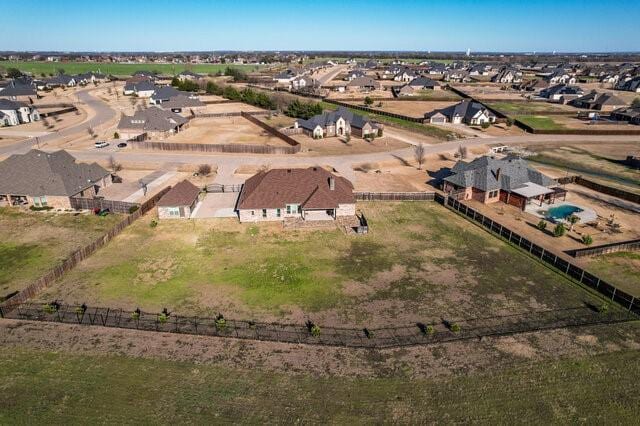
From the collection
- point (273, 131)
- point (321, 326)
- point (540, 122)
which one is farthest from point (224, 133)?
point (540, 122)

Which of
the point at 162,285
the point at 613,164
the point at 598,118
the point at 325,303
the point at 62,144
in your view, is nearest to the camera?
the point at 325,303

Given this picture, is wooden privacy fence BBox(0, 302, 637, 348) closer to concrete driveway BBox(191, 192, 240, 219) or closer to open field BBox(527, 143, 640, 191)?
concrete driveway BBox(191, 192, 240, 219)

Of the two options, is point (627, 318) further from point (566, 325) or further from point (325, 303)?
point (325, 303)

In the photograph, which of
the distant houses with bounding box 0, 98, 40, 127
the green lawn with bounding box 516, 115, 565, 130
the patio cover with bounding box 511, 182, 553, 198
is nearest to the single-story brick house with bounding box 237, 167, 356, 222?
the patio cover with bounding box 511, 182, 553, 198

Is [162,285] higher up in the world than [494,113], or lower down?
lower down

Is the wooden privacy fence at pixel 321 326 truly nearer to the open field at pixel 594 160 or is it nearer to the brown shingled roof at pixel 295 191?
the brown shingled roof at pixel 295 191

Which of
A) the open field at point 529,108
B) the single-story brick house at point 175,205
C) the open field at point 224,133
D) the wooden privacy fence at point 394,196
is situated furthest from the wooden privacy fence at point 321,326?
the open field at point 529,108

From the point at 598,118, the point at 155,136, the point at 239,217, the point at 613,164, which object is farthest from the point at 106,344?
the point at 598,118
